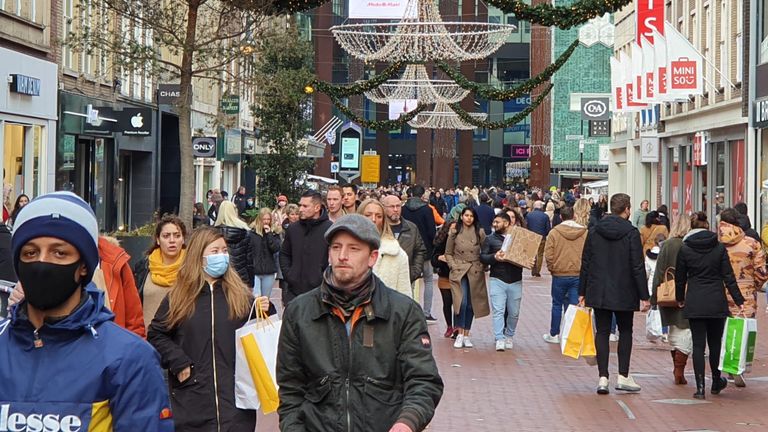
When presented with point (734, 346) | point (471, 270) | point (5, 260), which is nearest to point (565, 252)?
point (471, 270)

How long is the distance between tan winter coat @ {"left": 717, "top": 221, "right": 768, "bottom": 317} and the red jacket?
748cm

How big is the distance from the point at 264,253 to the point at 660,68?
61.6 ft

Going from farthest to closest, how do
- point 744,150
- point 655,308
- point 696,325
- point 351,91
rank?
point 744,150 < point 351,91 < point 655,308 < point 696,325

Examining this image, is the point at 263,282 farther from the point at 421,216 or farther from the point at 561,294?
the point at 561,294

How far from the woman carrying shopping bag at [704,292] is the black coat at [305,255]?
3.47 metres

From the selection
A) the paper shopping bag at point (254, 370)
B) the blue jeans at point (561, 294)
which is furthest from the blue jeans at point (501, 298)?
the paper shopping bag at point (254, 370)

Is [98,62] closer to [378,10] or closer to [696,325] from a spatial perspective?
[378,10]

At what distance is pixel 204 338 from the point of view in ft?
23.5

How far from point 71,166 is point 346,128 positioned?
21.0 feet

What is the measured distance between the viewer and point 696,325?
13.2 metres

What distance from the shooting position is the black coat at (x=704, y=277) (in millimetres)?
12992

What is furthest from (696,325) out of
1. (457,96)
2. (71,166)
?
(457,96)

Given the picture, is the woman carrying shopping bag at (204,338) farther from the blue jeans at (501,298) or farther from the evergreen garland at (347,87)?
the evergreen garland at (347,87)

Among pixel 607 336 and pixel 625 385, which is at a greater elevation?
pixel 607 336
